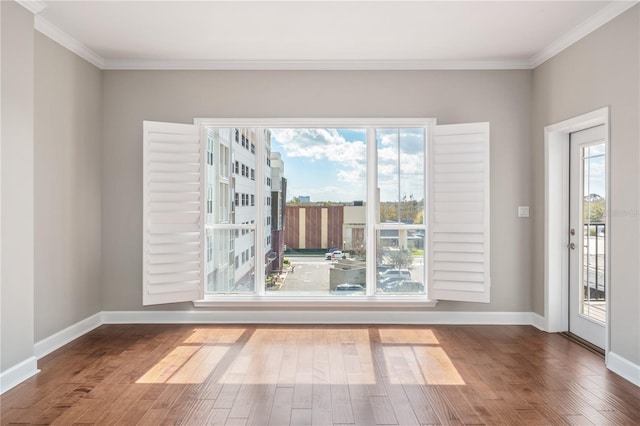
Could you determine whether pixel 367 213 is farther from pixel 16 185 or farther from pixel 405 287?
pixel 16 185

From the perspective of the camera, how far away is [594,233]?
13.0 ft

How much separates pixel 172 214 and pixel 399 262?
8.20ft

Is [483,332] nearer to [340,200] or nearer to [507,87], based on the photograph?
[340,200]

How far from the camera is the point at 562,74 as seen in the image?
13.5ft

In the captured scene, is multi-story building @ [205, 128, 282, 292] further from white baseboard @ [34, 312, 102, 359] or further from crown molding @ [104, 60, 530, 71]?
white baseboard @ [34, 312, 102, 359]

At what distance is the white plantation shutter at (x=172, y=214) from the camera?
439 centimetres

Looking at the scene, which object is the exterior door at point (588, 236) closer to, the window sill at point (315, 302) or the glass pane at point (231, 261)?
the window sill at point (315, 302)

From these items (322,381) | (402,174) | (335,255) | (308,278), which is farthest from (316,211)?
(322,381)

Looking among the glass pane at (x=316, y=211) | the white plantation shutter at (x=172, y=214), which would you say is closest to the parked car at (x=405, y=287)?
the glass pane at (x=316, y=211)

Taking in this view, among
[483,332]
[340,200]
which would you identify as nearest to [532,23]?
[340,200]

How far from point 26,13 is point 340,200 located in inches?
126

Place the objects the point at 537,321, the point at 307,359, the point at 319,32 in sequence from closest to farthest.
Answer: the point at 307,359, the point at 319,32, the point at 537,321

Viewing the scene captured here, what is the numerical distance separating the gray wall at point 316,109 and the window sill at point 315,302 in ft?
2.42

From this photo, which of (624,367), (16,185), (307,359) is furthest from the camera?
(307,359)
